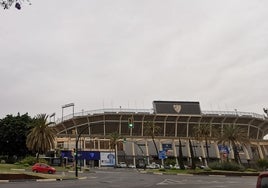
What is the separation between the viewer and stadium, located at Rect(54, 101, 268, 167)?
119m

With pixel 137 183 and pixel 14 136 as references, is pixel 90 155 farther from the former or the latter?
pixel 137 183

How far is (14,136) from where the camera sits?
79250 mm

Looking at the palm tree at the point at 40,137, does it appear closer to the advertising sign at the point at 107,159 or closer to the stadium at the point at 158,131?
the advertising sign at the point at 107,159

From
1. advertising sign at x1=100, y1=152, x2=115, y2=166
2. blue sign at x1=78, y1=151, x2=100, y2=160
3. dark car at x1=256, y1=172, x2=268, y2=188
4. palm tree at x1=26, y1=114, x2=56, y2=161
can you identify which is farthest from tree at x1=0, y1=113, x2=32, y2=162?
dark car at x1=256, y1=172, x2=268, y2=188

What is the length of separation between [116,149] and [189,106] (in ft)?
112

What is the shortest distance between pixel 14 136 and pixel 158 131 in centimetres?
5134

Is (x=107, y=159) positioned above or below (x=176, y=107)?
below

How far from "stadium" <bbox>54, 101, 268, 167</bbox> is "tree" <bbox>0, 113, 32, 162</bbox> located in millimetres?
33242

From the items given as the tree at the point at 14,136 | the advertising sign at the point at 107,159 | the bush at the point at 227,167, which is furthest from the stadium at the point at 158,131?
the bush at the point at 227,167

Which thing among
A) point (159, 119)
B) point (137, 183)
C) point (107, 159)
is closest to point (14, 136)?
point (107, 159)

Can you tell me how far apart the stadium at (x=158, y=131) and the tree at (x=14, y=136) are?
33242 millimetres

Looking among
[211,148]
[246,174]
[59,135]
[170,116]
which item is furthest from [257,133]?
[246,174]

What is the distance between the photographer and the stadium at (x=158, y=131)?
119 m

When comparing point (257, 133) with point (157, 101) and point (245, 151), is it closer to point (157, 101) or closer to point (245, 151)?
point (245, 151)
